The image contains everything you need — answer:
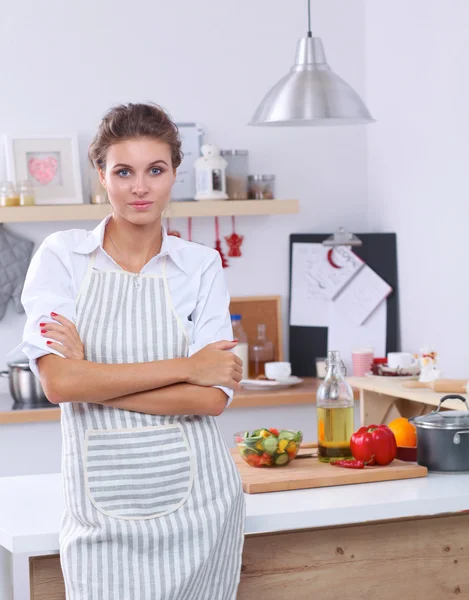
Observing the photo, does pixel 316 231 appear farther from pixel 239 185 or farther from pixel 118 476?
pixel 118 476

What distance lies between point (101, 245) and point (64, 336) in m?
0.21

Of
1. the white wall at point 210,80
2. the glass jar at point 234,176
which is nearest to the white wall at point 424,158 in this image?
the white wall at point 210,80

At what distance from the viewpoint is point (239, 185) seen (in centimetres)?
435

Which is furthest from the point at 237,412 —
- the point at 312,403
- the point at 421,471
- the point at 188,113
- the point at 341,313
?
the point at 421,471

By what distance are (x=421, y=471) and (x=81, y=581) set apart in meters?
0.94

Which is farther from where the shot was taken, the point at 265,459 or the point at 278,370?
the point at 278,370

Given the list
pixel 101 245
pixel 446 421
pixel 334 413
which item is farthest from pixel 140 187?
pixel 446 421

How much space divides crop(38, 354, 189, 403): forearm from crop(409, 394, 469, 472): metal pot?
834mm

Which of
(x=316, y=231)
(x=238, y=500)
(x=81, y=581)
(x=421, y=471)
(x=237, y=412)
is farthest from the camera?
(x=316, y=231)

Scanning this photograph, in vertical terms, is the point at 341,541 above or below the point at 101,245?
below

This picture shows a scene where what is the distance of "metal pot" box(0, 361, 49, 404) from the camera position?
394cm

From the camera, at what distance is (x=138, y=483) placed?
176cm

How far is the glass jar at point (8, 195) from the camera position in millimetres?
4059

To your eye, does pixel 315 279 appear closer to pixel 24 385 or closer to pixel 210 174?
pixel 210 174
